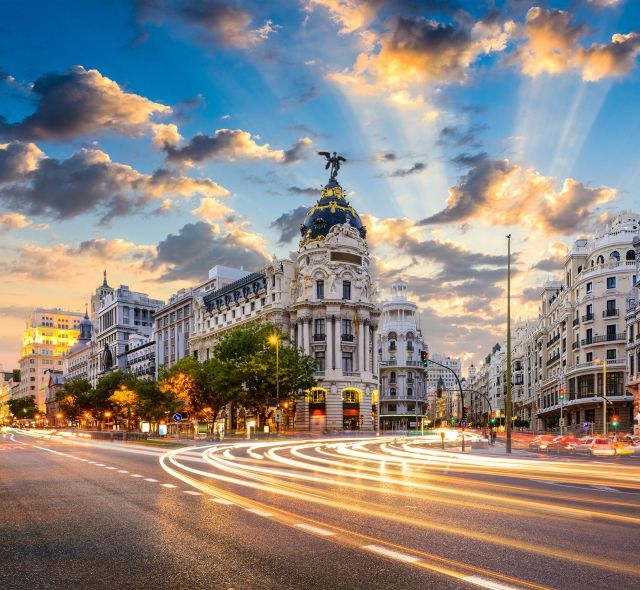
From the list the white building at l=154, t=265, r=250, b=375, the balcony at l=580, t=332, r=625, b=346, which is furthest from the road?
the white building at l=154, t=265, r=250, b=375

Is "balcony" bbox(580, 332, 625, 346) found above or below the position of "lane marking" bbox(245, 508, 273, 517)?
above

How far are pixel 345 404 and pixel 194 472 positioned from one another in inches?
2872

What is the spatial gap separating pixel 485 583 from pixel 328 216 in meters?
95.7

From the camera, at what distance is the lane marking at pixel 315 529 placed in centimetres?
1098

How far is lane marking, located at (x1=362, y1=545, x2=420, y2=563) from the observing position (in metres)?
9.09

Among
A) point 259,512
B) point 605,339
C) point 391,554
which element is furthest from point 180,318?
point 391,554

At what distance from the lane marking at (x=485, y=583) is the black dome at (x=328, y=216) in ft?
303

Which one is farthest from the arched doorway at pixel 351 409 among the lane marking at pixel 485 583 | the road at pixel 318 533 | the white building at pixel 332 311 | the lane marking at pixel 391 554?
the lane marking at pixel 485 583

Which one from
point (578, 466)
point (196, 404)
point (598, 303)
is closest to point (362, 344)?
point (196, 404)

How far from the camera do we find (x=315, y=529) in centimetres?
1148

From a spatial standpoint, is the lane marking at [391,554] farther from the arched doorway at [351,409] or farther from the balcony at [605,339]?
the arched doorway at [351,409]

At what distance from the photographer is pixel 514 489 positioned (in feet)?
62.5

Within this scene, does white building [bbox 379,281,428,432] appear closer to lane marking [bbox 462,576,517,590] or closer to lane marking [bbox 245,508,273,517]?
lane marking [bbox 245,508,273,517]

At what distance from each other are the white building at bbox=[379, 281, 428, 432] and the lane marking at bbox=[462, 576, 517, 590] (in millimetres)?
141244
